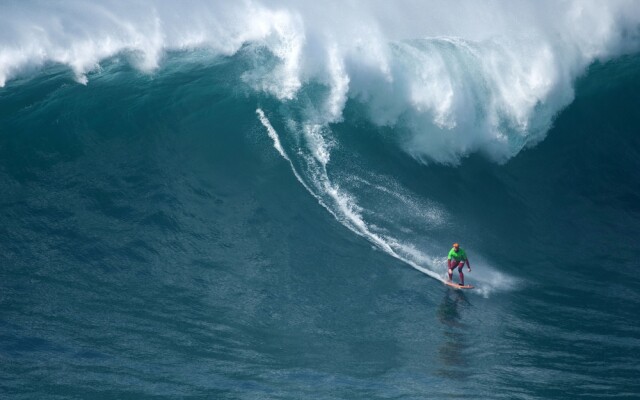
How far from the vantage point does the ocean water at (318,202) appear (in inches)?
576

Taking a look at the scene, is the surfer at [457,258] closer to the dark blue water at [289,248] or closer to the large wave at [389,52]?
the dark blue water at [289,248]

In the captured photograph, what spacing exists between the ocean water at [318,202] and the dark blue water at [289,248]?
0.18ft

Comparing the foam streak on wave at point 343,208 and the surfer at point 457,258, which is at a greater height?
the foam streak on wave at point 343,208

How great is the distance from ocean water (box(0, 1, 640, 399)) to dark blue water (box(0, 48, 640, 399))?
→ 5 cm

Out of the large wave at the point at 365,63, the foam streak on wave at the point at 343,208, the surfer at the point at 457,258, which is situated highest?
the large wave at the point at 365,63

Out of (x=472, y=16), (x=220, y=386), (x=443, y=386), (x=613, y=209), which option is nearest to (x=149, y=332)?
(x=220, y=386)

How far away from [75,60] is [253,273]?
9.06 meters

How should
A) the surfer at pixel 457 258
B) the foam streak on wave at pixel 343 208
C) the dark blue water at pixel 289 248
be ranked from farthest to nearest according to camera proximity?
1. the foam streak on wave at pixel 343 208
2. the surfer at pixel 457 258
3. the dark blue water at pixel 289 248

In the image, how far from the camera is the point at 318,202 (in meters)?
19.1

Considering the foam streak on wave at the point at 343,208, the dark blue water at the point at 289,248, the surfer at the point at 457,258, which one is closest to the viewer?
the dark blue water at the point at 289,248

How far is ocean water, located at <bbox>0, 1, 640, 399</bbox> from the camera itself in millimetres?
14641

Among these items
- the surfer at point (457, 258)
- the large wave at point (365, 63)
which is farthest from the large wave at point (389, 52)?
the surfer at point (457, 258)

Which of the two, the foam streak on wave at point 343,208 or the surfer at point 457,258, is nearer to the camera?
the surfer at point 457,258

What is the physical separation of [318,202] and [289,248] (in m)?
1.68
